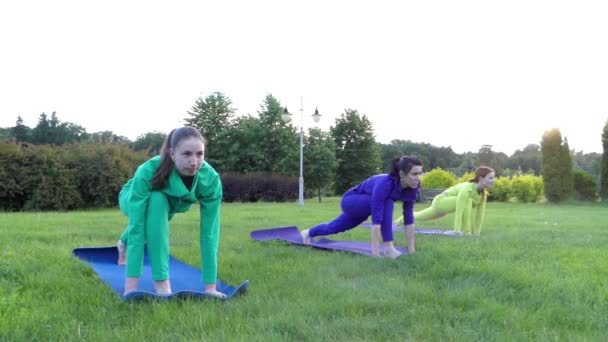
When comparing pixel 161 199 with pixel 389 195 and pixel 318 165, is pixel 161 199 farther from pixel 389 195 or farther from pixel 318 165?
pixel 318 165

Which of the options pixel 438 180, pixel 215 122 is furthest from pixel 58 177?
pixel 215 122

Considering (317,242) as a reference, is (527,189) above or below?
above

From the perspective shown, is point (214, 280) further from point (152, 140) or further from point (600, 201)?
point (152, 140)

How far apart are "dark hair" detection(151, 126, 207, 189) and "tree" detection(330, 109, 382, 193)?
38.8 m

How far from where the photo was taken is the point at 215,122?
41.7m

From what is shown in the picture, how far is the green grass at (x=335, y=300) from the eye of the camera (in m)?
2.87

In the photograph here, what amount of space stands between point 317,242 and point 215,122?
3620 centimetres

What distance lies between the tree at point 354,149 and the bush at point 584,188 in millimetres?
20269

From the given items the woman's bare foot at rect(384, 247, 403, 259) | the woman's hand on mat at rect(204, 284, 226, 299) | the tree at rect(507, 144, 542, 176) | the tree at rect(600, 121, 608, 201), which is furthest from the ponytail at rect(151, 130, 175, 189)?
the tree at rect(507, 144, 542, 176)

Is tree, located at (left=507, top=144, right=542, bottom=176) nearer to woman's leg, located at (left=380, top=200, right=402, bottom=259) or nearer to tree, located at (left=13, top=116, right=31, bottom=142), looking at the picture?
tree, located at (left=13, top=116, right=31, bottom=142)

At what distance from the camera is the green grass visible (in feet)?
9.41

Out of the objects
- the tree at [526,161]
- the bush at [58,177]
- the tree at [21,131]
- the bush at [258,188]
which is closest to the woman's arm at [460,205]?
the bush at [58,177]

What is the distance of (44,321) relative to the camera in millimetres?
3066

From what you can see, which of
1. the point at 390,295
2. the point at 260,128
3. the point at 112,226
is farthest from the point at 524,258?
the point at 260,128
